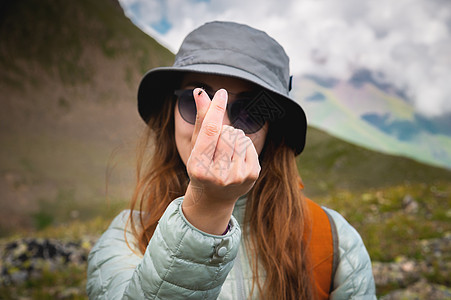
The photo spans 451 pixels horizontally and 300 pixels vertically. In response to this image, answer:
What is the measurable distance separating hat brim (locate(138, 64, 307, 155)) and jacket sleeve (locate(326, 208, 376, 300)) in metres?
0.66

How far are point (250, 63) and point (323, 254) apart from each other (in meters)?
1.23

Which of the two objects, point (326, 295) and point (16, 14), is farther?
point (16, 14)

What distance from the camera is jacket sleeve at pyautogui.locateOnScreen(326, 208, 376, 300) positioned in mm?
1629

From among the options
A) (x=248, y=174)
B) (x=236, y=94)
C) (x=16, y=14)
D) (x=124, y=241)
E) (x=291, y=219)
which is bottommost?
(x=124, y=241)

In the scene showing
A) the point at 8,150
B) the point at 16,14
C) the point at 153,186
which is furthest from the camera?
the point at 16,14

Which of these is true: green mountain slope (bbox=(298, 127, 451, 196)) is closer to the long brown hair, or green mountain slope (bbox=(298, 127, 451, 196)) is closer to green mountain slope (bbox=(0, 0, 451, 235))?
green mountain slope (bbox=(0, 0, 451, 235))

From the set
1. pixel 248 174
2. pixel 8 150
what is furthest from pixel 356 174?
pixel 8 150

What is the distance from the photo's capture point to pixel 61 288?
3.86 metres

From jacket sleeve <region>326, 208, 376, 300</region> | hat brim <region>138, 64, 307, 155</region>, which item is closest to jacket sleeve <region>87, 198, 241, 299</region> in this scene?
hat brim <region>138, 64, 307, 155</region>

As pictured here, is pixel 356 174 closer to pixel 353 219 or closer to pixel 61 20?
pixel 353 219

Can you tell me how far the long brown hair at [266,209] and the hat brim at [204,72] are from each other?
0.24 ft

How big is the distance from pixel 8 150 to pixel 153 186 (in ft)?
110

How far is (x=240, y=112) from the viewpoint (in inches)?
61.4

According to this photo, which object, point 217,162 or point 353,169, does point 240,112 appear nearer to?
point 217,162
